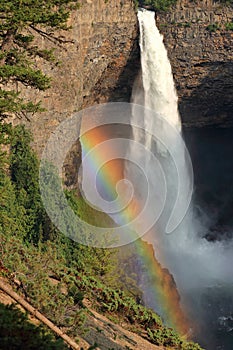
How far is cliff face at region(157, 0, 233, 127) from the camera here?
1292 inches

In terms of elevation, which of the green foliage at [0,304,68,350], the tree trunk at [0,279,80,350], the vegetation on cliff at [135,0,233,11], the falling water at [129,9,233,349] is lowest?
the green foliage at [0,304,68,350]

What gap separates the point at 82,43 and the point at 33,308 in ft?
61.7

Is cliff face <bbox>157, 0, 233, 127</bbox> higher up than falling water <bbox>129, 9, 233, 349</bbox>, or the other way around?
cliff face <bbox>157, 0, 233, 127</bbox>

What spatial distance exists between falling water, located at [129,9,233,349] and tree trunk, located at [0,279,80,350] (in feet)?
44.7

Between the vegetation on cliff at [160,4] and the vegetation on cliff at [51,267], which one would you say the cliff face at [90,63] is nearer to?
the vegetation on cliff at [160,4]

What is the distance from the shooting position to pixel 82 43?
28844 millimetres

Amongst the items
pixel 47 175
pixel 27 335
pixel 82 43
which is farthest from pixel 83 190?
pixel 27 335

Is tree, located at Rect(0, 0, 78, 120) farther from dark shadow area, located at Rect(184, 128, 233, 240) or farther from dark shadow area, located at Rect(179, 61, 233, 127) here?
dark shadow area, located at Rect(184, 128, 233, 240)

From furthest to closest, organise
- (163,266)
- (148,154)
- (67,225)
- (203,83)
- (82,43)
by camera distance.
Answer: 1. (148,154)
2. (203,83)
3. (163,266)
4. (82,43)
5. (67,225)

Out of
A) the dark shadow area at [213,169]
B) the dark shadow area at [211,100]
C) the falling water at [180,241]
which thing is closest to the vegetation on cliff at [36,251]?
the falling water at [180,241]

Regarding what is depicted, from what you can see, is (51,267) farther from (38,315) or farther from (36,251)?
(38,315)

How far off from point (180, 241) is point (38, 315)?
82.6 ft

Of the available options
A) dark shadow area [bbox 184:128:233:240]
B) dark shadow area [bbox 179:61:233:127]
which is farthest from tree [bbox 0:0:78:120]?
dark shadow area [bbox 184:128:233:240]

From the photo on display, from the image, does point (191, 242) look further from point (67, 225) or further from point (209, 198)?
point (67, 225)
